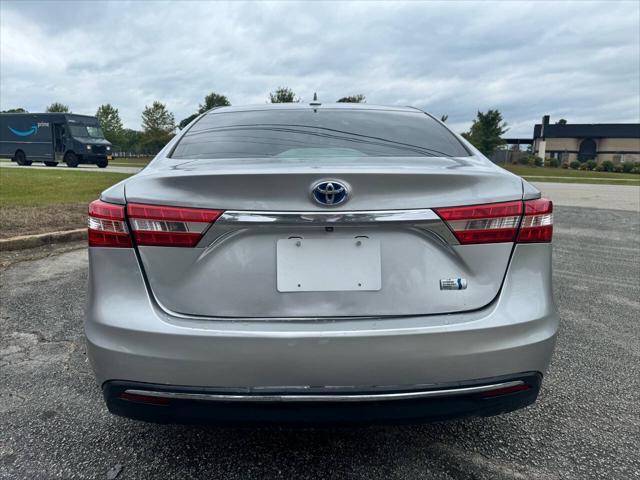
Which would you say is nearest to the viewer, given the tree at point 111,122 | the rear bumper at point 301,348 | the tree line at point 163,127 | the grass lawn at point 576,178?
the rear bumper at point 301,348

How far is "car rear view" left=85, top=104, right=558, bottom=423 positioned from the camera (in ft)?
5.16

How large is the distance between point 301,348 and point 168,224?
0.59 m

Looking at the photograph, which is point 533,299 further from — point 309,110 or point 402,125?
point 309,110

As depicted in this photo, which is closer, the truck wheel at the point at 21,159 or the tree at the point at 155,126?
the truck wheel at the point at 21,159

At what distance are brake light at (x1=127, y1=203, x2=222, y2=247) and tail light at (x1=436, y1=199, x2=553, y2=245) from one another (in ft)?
2.57

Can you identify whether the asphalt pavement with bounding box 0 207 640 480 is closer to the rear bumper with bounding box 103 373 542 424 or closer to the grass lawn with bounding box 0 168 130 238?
the rear bumper with bounding box 103 373 542 424

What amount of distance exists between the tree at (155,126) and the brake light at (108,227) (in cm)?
4862

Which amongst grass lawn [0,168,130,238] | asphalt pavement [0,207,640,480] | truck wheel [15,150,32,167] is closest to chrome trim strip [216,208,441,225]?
asphalt pavement [0,207,640,480]

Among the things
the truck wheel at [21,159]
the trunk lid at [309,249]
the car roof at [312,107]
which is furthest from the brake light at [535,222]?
the truck wheel at [21,159]

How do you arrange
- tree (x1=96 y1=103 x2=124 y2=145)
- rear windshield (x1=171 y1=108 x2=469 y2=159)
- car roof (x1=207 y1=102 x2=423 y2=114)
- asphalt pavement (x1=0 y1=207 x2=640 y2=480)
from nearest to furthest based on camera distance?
A: asphalt pavement (x1=0 y1=207 x2=640 y2=480)
rear windshield (x1=171 y1=108 x2=469 y2=159)
car roof (x1=207 y1=102 x2=423 y2=114)
tree (x1=96 y1=103 x2=124 y2=145)

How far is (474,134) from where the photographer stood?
140 feet

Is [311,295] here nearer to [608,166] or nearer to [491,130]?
[491,130]

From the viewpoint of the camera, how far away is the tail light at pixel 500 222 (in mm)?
1622

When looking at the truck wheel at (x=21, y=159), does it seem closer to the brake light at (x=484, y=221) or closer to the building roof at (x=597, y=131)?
the brake light at (x=484, y=221)
